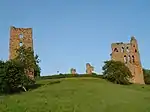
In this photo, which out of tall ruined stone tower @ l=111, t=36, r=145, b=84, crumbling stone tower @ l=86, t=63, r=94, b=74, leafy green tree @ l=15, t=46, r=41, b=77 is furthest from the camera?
crumbling stone tower @ l=86, t=63, r=94, b=74

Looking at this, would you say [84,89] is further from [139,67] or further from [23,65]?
[139,67]

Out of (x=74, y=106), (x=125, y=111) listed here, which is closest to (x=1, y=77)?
(x=74, y=106)

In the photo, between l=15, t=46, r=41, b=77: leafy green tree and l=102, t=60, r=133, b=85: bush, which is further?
l=102, t=60, r=133, b=85: bush

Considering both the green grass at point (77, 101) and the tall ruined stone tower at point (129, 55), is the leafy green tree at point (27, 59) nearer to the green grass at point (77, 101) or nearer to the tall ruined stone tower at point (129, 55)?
the green grass at point (77, 101)

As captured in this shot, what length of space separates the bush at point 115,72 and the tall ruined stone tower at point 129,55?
14.6m

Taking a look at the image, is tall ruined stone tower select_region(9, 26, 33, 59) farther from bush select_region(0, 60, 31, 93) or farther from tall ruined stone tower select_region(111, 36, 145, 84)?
tall ruined stone tower select_region(111, 36, 145, 84)

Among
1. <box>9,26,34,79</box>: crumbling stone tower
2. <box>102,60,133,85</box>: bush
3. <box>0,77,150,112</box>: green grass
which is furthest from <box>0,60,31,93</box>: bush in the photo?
<box>102,60,133,85</box>: bush

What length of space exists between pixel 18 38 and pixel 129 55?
116 ft

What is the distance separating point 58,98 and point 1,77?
50.6 ft

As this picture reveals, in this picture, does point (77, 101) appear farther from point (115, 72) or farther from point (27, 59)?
point (115, 72)

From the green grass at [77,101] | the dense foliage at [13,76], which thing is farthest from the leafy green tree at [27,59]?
the green grass at [77,101]

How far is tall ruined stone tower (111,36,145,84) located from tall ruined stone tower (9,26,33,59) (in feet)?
95.2

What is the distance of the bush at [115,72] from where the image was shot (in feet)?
255

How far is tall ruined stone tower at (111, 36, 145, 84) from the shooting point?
9569 cm
